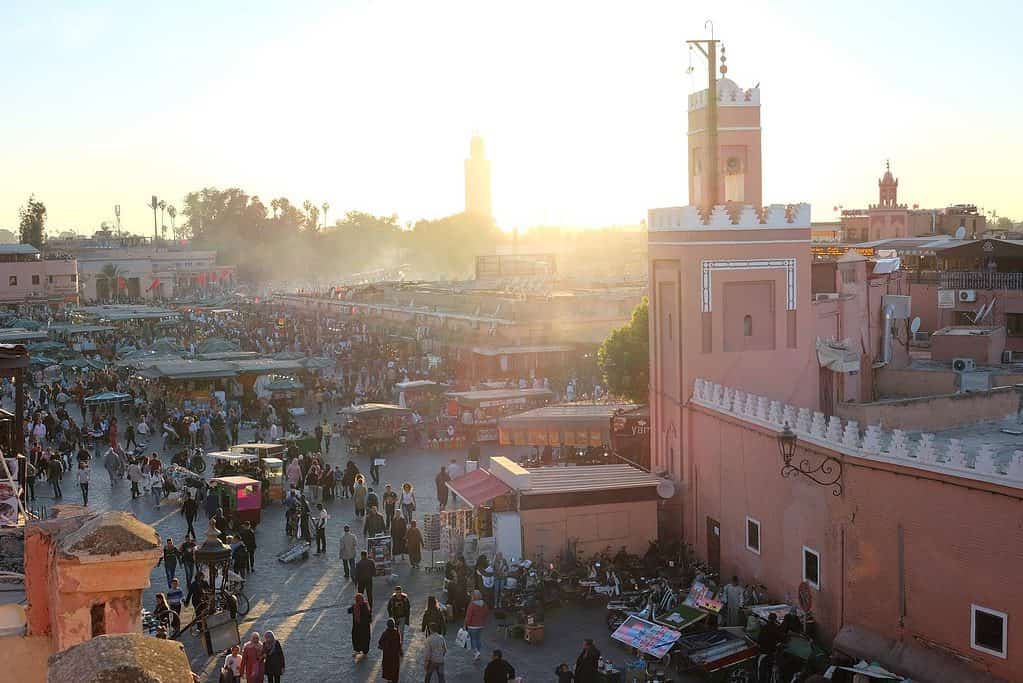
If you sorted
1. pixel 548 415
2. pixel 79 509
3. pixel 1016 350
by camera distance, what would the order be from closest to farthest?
→ pixel 79 509 → pixel 548 415 → pixel 1016 350

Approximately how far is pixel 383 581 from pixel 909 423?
25.1 feet

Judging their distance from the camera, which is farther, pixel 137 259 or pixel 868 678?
pixel 137 259

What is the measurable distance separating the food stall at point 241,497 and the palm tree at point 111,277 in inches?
2665

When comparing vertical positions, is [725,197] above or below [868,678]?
above

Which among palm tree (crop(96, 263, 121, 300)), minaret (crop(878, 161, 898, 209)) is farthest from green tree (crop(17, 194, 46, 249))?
minaret (crop(878, 161, 898, 209))

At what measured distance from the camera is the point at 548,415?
2384 centimetres

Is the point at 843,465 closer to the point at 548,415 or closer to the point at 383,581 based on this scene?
the point at 383,581

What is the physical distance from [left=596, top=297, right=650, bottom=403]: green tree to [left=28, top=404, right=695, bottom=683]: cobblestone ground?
294 inches

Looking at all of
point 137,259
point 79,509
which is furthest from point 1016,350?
point 137,259

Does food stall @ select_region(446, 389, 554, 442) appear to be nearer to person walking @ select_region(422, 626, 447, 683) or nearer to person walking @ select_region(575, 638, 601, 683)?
person walking @ select_region(422, 626, 447, 683)

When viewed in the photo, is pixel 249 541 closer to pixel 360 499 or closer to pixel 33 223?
pixel 360 499

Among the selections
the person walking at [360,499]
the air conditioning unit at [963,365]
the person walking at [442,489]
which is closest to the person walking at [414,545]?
the person walking at [442,489]

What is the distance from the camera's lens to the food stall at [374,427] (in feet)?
81.9

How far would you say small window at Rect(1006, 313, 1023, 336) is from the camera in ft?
95.7
